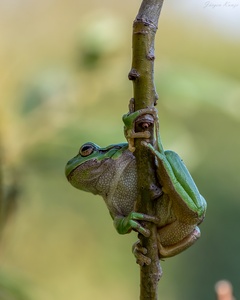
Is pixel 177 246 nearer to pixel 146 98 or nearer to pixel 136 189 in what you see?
pixel 136 189

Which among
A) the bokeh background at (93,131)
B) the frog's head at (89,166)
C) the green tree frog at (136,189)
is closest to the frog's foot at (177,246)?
the green tree frog at (136,189)

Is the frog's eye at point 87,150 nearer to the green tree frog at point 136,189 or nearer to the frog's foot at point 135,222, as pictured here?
the green tree frog at point 136,189

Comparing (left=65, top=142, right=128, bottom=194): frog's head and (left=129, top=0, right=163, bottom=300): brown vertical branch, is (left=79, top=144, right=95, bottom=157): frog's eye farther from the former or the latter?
(left=129, top=0, right=163, bottom=300): brown vertical branch

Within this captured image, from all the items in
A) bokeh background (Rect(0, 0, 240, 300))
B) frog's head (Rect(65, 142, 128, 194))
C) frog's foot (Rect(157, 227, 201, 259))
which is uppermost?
bokeh background (Rect(0, 0, 240, 300))

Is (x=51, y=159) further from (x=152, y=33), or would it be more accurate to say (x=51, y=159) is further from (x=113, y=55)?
(x=152, y=33)

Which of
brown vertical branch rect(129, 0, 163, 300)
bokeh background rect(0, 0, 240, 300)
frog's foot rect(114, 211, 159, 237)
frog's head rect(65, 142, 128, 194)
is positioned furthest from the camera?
bokeh background rect(0, 0, 240, 300)

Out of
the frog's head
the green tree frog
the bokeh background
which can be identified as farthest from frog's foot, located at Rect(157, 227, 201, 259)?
the bokeh background
